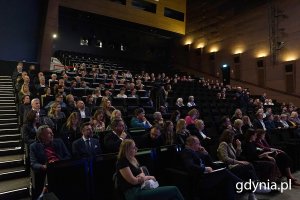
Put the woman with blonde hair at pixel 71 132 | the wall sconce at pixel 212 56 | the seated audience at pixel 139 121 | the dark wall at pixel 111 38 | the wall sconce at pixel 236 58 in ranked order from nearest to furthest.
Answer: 1. the woman with blonde hair at pixel 71 132
2. the seated audience at pixel 139 121
3. the wall sconce at pixel 236 58
4. the dark wall at pixel 111 38
5. the wall sconce at pixel 212 56

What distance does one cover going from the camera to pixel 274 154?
3848 mm

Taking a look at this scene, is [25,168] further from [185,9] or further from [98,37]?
[185,9]

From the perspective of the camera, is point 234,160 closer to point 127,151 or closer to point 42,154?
point 127,151

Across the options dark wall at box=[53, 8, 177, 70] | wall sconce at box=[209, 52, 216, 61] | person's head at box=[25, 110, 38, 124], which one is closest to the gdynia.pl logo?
person's head at box=[25, 110, 38, 124]

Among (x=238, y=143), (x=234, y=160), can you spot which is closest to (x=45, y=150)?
(x=234, y=160)

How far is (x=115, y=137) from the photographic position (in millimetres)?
3119

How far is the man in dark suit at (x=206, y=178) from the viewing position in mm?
2639

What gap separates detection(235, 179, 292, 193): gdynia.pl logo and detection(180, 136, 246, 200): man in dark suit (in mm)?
184

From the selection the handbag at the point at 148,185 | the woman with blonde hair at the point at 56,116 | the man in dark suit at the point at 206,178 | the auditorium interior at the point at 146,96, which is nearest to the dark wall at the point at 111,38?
the auditorium interior at the point at 146,96

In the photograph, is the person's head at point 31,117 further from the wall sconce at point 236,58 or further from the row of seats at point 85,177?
the wall sconce at point 236,58

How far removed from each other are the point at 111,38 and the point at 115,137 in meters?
11.5

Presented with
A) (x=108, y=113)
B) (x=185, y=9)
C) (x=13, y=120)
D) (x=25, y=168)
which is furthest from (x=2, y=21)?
(x=185, y=9)

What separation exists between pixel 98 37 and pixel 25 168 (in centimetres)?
1105

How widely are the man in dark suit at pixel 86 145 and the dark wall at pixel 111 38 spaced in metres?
9.46
